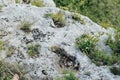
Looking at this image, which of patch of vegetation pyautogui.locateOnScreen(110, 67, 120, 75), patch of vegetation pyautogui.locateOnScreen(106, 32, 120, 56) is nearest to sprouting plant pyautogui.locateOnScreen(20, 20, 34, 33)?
patch of vegetation pyautogui.locateOnScreen(106, 32, 120, 56)

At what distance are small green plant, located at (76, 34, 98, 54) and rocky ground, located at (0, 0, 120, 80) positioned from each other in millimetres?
136

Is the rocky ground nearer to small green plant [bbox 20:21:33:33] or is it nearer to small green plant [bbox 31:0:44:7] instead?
small green plant [bbox 20:21:33:33]

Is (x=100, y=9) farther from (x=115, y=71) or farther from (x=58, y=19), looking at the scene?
(x=115, y=71)

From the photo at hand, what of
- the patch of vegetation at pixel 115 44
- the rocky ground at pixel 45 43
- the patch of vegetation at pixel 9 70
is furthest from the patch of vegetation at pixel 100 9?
the patch of vegetation at pixel 9 70

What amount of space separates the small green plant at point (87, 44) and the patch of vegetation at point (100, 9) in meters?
11.3

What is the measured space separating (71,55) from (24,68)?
131 cm

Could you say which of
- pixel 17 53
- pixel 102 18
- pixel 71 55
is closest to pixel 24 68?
pixel 17 53

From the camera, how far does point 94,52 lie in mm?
11508

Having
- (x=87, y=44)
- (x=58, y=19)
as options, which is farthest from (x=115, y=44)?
(x=58, y=19)

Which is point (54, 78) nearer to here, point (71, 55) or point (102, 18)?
point (71, 55)

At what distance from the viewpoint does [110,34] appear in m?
12.3

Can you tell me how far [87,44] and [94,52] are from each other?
11.0 inches

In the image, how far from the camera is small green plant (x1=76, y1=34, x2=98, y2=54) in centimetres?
1153

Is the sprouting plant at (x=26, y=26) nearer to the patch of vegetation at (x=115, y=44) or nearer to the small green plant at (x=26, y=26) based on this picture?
the small green plant at (x=26, y=26)
